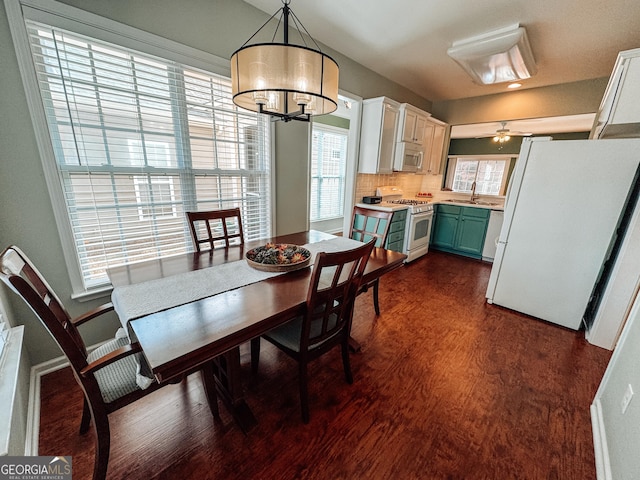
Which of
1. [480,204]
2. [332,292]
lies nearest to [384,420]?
[332,292]

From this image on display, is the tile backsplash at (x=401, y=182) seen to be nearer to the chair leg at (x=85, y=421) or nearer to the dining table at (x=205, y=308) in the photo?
the dining table at (x=205, y=308)

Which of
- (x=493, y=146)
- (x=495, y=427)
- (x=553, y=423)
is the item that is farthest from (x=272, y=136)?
(x=493, y=146)

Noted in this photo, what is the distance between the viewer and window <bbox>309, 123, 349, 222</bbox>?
16.6 feet

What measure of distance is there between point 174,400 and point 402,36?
3.69m

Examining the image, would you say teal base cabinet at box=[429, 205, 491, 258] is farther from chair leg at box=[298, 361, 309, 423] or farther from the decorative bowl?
chair leg at box=[298, 361, 309, 423]

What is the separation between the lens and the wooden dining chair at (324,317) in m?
1.23

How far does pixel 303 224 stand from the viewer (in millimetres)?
3148

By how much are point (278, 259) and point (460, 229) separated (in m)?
4.01

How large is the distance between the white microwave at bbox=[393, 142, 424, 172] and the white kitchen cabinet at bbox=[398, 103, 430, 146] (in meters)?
0.08

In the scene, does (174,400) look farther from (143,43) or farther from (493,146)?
(493,146)

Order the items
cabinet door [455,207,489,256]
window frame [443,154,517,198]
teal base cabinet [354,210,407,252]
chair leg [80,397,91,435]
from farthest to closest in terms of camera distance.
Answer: window frame [443,154,517,198], cabinet door [455,207,489,256], teal base cabinet [354,210,407,252], chair leg [80,397,91,435]

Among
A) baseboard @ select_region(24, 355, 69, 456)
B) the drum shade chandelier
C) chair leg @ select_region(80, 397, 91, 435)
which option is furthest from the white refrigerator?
baseboard @ select_region(24, 355, 69, 456)

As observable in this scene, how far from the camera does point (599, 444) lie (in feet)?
4.39

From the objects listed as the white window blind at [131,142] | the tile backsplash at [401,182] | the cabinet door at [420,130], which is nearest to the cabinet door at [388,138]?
the tile backsplash at [401,182]
